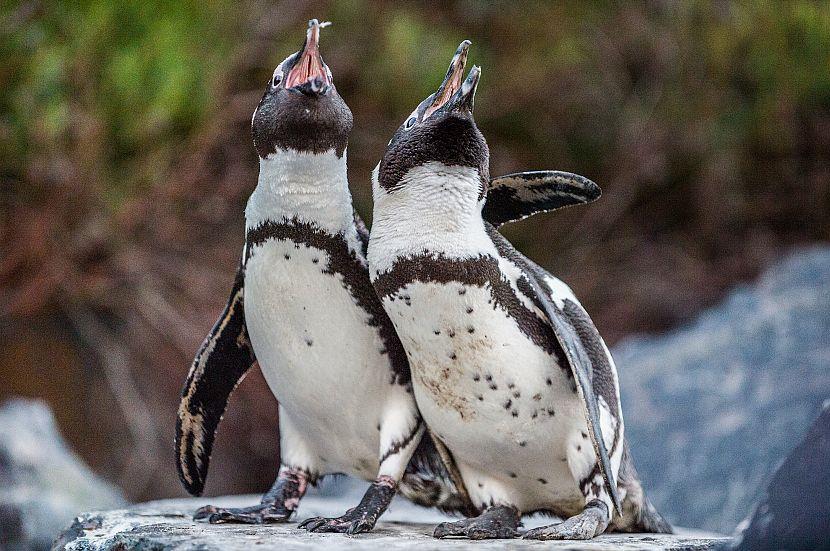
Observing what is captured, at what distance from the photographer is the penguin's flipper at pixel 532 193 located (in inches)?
64.1

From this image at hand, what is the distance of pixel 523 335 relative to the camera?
150 cm

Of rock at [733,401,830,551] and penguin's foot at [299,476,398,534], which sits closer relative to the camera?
rock at [733,401,830,551]

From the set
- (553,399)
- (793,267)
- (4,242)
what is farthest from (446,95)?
(793,267)

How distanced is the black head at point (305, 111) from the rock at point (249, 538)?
572mm

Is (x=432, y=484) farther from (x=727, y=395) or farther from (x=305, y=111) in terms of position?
(x=727, y=395)

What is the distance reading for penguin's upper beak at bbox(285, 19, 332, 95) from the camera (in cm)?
145

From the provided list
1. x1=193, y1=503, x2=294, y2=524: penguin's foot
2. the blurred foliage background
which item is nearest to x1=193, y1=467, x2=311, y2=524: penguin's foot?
x1=193, y1=503, x2=294, y2=524: penguin's foot

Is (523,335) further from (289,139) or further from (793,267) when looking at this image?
(793,267)

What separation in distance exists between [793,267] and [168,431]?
259 centimetres

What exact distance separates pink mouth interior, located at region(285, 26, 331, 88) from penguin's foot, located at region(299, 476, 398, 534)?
636mm

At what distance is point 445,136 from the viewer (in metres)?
1.42

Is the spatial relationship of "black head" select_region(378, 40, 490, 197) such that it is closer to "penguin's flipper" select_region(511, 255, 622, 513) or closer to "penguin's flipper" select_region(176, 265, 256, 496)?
"penguin's flipper" select_region(511, 255, 622, 513)

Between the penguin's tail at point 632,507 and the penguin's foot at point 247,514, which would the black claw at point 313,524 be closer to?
the penguin's foot at point 247,514

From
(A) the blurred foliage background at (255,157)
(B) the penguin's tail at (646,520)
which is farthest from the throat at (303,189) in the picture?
(A) the blurred foliage background at (255,157)
